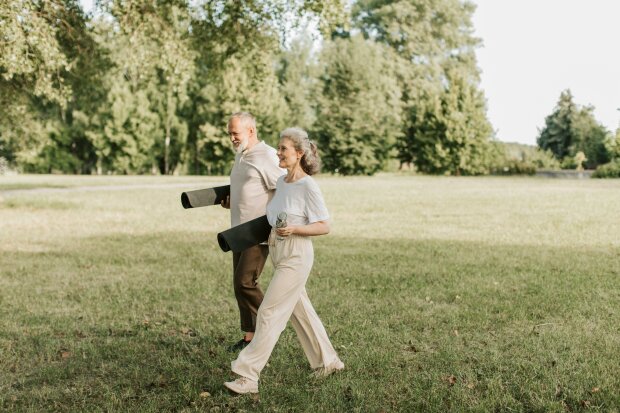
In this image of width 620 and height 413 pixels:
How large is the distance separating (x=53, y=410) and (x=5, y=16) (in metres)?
10.1

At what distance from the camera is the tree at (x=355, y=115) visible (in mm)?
50094

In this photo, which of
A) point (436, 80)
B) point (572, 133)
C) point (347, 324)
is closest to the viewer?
point (347, 324)

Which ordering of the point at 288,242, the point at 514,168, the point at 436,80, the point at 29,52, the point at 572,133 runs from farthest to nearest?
the point at 572,133, the point at 436,80, the point at 514,168, the point at 29,52, the point at 288,242

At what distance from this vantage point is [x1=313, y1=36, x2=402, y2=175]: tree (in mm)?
50094

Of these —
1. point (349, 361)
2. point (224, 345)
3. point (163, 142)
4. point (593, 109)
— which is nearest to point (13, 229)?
point (224, 345)

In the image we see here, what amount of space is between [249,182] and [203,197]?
48 centimetres

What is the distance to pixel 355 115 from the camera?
50062mm

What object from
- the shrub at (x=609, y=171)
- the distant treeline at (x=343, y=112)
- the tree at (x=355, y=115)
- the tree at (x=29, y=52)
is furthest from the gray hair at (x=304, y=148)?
the shrub at (x=609, y=171)

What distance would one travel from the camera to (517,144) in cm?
7806

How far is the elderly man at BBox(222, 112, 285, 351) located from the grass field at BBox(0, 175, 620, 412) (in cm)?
88

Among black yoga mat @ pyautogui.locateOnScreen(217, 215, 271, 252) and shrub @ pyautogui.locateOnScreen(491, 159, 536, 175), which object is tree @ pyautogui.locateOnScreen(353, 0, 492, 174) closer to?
shrub @ pyautogui.locateOnScreen(491, 159, 536, 175)

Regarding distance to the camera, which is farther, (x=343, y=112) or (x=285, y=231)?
(x=343, y=112)

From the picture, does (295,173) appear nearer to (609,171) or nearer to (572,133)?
(609,171)

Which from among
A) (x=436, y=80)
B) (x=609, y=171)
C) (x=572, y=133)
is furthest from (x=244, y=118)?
(x=572, y=133)
